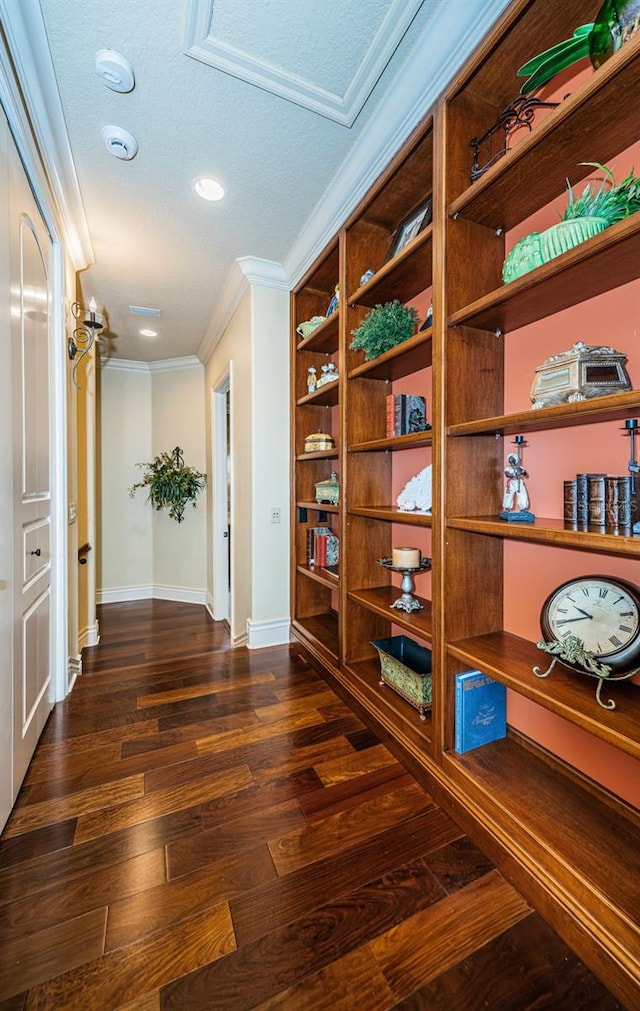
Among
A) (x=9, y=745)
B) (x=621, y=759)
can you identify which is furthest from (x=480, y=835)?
(x=9, y=745)

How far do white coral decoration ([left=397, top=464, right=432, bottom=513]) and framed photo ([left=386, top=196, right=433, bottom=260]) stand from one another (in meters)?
1.00

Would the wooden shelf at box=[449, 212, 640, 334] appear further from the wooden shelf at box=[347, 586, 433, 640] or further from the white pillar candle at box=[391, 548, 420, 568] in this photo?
the wooden shelf at box=[347, 586, 433, 640]

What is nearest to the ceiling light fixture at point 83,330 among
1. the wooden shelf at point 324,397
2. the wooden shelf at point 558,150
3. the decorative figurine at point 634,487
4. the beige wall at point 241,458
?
the beige wall at point 241,458

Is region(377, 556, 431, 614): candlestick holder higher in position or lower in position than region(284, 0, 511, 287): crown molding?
lower

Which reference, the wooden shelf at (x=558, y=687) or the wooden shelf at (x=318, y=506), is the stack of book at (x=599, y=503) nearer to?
the wooden shelf at (x=558, y=687)

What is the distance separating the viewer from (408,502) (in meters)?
1.88

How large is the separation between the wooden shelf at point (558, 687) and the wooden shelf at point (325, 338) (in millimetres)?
1823

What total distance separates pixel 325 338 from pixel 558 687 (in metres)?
2.23

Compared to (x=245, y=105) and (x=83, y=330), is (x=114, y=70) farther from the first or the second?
(x=83, y=330)

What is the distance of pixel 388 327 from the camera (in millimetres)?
1872

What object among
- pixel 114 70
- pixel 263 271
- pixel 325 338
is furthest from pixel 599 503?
pixel 263 271

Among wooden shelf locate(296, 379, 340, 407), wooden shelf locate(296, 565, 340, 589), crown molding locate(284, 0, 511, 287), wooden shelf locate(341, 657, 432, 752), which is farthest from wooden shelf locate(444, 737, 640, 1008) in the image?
crown molding locate(284, 0, 511, 287)

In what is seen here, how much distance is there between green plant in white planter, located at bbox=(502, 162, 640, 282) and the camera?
1.03 meters

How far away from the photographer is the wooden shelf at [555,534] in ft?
3.07
